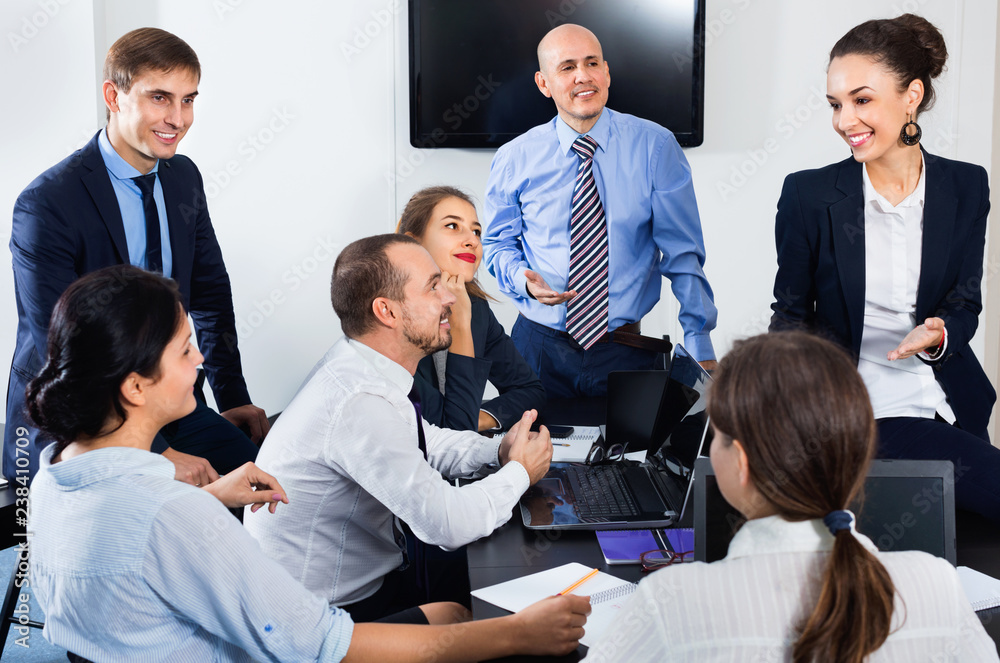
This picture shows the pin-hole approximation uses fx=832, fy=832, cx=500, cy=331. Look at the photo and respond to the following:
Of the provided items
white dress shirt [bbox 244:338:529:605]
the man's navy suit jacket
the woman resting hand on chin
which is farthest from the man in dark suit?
the woman resting hand on chin

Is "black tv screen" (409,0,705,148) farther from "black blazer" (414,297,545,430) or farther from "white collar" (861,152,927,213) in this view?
"white collar" (861,152,927,213)

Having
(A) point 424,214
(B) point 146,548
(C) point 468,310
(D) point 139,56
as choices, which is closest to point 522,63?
(A) point 424,214

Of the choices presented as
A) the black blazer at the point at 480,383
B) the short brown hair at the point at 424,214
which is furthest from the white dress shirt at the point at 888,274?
the short brown hair at the point at 424,214

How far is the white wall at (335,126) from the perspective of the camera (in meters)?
3.67

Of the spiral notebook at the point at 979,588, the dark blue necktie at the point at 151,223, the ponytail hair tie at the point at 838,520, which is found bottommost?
the spiral notebook at the point at 979,588

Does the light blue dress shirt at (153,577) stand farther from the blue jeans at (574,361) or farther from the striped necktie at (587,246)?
the striped necktie at (587,246)

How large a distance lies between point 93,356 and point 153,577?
320 millimetres

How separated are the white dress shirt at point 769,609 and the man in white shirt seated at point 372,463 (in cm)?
60

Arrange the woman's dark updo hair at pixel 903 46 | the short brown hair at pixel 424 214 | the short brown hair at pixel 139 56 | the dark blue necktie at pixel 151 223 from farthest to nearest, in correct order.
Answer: the short brown hair at pixel 424 214, the dark blue necktie at pixel 151 223, the short brown hair at pixel 139 56, the woman's dark updo hair at pixel 903 46

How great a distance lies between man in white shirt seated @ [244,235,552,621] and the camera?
149 centimetres

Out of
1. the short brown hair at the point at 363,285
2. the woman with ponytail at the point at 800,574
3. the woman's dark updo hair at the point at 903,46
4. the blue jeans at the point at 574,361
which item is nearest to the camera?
the woman with ponytail at the point at 800,574

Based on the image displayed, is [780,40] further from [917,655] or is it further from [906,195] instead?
[917,655]

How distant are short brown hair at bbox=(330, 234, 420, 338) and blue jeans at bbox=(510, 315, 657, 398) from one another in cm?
117

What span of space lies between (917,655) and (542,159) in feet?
7.82
